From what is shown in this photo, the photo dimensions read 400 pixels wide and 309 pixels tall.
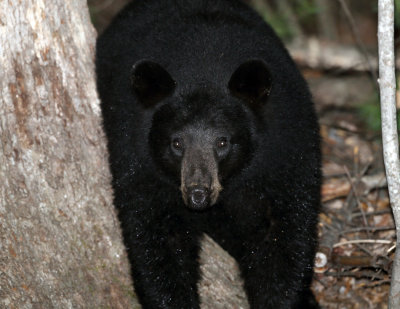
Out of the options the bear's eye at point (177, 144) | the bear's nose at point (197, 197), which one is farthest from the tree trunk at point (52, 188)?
the bear's nose at point (197, 197)

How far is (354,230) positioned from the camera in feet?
20.5

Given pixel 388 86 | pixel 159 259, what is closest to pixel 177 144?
pixel 159 259

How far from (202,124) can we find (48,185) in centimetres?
136

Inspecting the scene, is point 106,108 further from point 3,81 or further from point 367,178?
point 367,178

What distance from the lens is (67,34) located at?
5.38 meters

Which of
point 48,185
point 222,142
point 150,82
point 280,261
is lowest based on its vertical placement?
point 280,261

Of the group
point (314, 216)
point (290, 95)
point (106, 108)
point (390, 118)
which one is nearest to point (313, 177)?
point (314, 216)

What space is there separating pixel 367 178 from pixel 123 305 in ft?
10.7

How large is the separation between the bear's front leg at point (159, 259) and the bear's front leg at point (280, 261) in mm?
527

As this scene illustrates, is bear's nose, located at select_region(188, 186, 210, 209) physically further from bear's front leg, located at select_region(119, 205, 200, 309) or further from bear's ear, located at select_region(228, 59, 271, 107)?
bear's ear, located at select_region(228, 59, 271, 107)

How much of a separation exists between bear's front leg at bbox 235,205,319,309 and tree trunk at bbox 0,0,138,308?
1.08 m

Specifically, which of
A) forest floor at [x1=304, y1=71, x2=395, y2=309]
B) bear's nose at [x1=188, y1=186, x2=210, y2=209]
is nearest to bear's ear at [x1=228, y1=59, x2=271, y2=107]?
bear's nose at [x1=188, y1=186, x2=210, y2=209]

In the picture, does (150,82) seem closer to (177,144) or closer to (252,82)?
(177,144)

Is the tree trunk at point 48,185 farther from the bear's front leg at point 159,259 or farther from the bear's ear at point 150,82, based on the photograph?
the bear's ear at point 150,82
